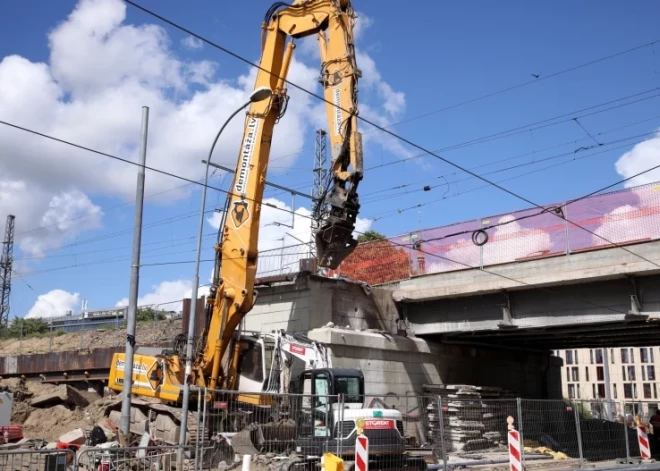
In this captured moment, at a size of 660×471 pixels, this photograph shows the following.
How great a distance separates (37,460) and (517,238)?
51.9 feet

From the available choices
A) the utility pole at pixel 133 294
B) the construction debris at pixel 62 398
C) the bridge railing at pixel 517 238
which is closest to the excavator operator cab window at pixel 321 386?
the utility pole at pixel 133 294

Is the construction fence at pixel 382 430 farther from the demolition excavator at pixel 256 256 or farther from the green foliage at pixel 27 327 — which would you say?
the green foliage at pixel 27 327

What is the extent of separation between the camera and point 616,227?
64.7 ft

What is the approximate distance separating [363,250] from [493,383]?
8074mm

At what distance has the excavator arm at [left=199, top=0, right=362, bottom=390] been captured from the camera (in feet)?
52.2

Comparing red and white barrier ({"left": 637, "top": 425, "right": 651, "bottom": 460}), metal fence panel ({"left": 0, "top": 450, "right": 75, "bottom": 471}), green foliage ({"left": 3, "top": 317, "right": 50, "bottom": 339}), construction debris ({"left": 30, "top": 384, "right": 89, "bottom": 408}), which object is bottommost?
red and white barrier ({"left": 637, "top": 425, "right": 651, "bottom": 460})

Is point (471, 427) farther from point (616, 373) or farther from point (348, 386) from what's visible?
point (616, 373)

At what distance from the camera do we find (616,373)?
311 ft

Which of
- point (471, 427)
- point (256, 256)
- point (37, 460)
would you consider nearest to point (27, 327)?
point (256, 256)

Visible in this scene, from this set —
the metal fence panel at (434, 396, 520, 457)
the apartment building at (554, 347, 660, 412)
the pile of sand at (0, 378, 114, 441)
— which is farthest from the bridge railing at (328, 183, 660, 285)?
the apartment building at (554, 347, 660, 412)

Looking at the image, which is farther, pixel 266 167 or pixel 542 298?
pixel 542 298

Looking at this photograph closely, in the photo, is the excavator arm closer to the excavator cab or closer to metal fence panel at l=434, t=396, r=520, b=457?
the excavator cab

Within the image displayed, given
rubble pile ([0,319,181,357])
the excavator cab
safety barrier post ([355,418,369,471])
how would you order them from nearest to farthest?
safety barrier post ([355,418,369,471])
the excavator cab
rubble pile ([0,319,181,357])

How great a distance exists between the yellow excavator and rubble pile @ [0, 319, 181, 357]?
1408 centimetres
